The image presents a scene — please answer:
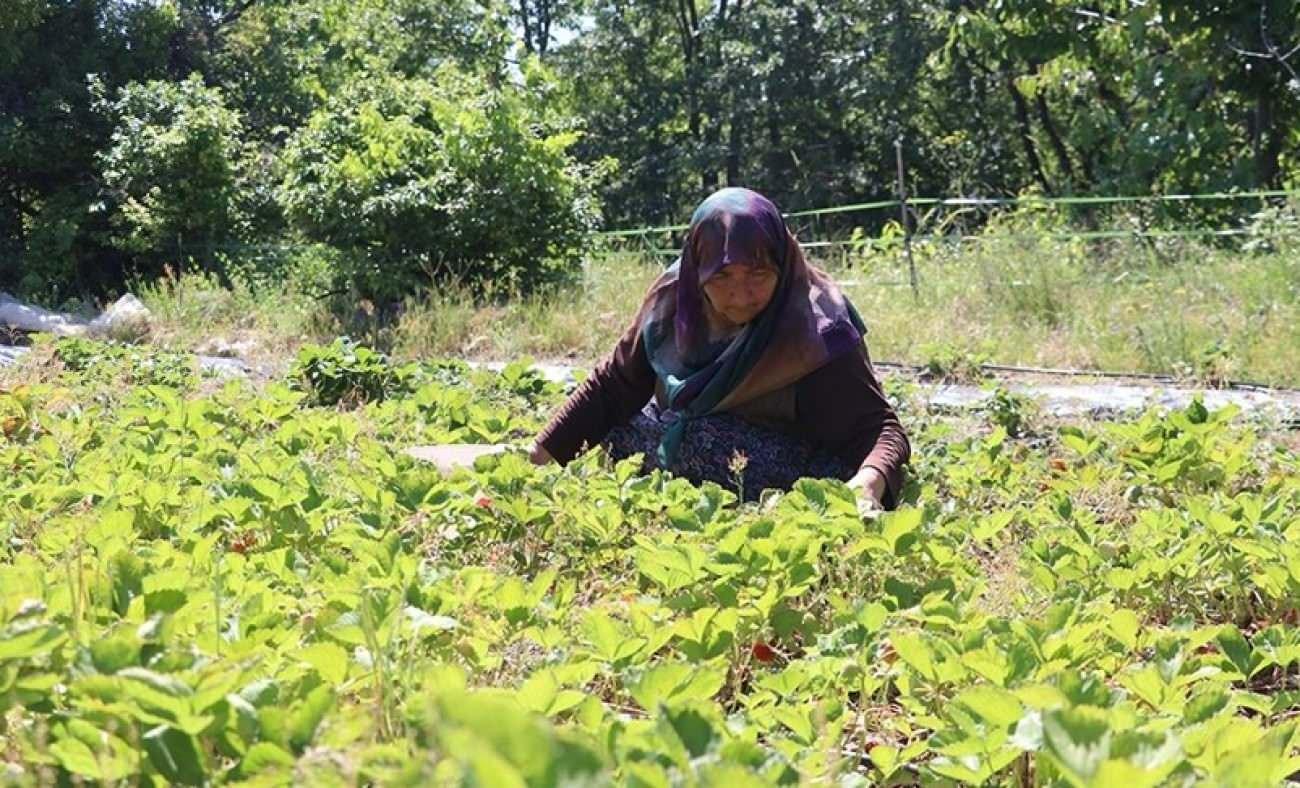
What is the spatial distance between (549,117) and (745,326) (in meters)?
7.79

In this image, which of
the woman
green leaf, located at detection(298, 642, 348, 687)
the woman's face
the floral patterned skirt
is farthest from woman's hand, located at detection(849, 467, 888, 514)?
green leaf, located at detection(298, 642, 348, 687)

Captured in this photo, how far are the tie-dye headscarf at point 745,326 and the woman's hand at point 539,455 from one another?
0.32 meters

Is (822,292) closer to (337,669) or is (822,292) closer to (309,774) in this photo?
(337,669)

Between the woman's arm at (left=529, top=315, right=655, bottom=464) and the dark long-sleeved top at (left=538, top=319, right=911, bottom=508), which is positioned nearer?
the dark long-sleeved top at (left=538, top=319, right=911, bottom=508)

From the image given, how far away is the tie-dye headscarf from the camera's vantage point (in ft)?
11.1

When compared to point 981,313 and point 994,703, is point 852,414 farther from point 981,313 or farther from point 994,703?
point 981,313

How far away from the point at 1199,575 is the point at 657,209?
26289 mm

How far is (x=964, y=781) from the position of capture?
4.93 ft

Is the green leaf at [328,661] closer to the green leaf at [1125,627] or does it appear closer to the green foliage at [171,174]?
the green leaf at [1125,627]

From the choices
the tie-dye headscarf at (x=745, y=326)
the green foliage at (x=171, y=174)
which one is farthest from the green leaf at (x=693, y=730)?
the green foliage at (x=171, y=174)

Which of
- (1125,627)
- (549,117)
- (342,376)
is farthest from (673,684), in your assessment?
(549,117)

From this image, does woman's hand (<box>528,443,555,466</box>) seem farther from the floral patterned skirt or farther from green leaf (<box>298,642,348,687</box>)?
green leaf (<box>298,642,348,687</box>)

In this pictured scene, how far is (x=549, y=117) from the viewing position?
11.0 metres

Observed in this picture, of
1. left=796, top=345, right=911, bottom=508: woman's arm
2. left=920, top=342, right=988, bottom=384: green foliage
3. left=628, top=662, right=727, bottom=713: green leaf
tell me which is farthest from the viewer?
left=920, top=342, right=988, bottom=384: green foliage
